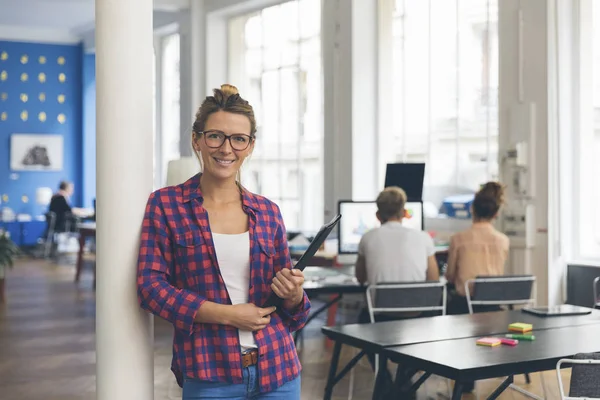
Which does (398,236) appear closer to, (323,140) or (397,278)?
(397,278)

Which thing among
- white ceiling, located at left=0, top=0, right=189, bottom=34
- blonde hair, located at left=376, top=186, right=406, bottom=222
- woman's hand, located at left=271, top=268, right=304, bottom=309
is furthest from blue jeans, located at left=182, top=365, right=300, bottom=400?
white ceiling, located at left=0, top=0, right=189, bottom=34

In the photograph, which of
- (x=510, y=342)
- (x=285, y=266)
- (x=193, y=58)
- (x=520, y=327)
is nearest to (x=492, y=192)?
(x=520, y=327)

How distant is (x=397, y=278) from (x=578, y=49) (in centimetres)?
298

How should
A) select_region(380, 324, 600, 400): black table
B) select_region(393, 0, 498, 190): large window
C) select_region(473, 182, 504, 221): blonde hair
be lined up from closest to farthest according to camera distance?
select_region(380, 324, 600, 400): black table
select_region(473, 182, 504, 221): blonde hair
select_region(393, 0, 498, 190): large window

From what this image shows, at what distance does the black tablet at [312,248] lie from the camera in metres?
2.23

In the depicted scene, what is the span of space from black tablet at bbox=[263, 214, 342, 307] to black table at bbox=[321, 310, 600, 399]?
4.32 feet

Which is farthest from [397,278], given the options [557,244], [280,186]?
[280,186]

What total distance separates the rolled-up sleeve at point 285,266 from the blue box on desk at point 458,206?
6.37 metres

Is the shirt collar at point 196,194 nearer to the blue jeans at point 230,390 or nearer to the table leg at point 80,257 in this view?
the blue jeans at point 230,390

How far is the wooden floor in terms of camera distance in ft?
18.7

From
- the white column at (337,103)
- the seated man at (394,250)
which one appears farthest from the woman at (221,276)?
the white column at (337,103)

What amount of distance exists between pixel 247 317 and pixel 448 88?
23.0ft

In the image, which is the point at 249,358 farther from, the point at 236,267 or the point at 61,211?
the point at 61,211

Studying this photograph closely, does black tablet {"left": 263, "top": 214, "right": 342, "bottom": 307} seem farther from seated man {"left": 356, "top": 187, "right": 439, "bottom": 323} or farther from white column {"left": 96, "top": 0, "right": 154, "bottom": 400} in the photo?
seated man {"left": 356, "top": 187, "right": 439, "bottom": 323}
